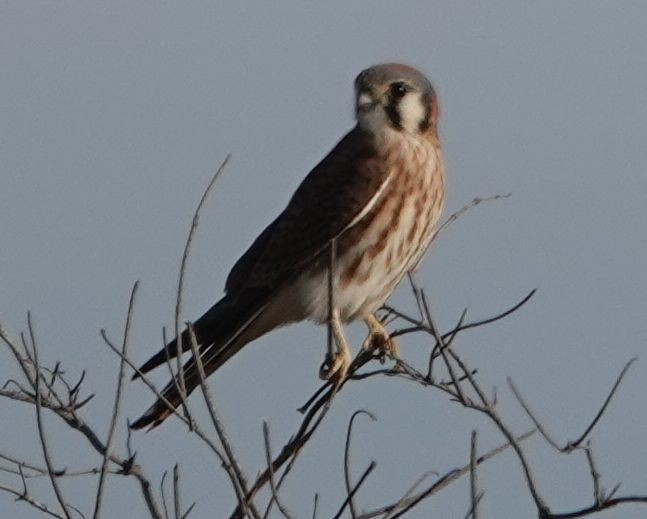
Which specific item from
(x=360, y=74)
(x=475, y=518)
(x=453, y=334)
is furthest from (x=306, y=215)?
(x=475, y=518)

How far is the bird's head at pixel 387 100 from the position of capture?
5.16 meters


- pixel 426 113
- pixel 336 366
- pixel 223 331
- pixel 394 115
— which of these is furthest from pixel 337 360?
pixel 426 113

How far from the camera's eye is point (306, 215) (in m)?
5.05

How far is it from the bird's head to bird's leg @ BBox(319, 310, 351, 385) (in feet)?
2.41

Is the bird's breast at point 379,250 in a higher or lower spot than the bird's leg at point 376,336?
higher

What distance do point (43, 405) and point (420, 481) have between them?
82 cm

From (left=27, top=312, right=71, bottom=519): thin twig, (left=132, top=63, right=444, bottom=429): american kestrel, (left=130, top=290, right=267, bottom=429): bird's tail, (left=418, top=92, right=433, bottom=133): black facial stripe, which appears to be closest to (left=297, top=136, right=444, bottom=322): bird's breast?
(left=132, top=63, right=444, bottom=429): american kestrel

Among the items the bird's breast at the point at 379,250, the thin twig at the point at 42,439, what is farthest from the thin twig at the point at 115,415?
the bird's breast at the point at 379,250

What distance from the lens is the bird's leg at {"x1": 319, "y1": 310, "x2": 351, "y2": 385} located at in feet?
13.8

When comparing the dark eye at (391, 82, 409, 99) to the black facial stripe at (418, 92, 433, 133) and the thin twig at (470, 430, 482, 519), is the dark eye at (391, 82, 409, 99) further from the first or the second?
the thin twig at (470, 430, 482, 519)

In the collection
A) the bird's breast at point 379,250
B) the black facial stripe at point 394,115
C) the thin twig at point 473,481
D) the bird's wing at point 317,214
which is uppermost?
the black facial stripe at point 394,115

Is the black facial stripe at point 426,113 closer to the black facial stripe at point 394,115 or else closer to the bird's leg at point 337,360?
the black facial stripe at point 394,115

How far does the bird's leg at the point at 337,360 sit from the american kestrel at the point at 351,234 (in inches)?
0.8

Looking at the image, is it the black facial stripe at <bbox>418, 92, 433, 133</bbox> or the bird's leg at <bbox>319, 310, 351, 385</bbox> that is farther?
the black facial stripe at <bbox>418, 92, 433, 133</bbox>
